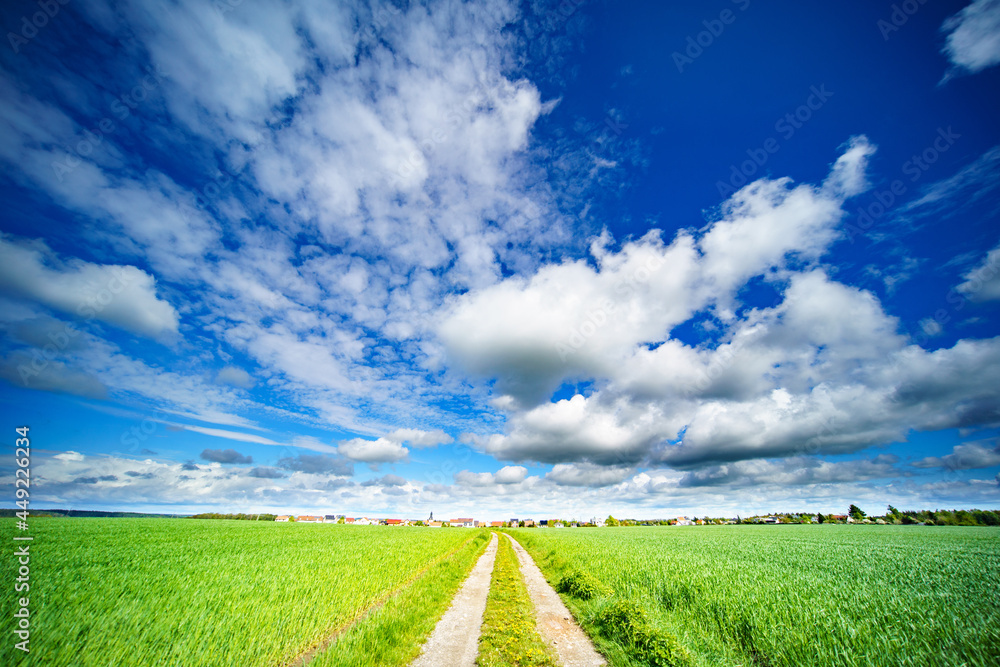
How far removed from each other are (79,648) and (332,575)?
897 cm

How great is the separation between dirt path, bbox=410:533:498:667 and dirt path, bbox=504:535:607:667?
6.21ft

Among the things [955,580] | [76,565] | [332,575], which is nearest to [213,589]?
[332,575]

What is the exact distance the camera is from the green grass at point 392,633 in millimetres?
6875

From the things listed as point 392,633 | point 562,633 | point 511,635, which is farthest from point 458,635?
point 562,633

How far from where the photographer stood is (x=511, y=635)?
8500mm

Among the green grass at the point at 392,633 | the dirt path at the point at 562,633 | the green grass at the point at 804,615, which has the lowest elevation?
the dirt path at the point at 562,633

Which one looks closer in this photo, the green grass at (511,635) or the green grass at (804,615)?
the green grass at (804,615)

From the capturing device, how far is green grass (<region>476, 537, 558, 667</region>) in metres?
7.07

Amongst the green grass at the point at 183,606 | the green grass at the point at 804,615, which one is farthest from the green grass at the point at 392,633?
the green grass at the point at 804,615

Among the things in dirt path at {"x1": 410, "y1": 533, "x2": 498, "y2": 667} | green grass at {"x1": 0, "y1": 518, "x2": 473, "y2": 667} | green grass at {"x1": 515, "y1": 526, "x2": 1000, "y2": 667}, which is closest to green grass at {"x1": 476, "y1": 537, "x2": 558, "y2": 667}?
dirt path at {"x1": 410, "y1": 533, "x2": 498, "y2": 667}

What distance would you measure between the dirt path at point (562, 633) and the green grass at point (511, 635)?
0.89 feet

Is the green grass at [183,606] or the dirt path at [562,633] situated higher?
Answer: the green grass at [183,606]

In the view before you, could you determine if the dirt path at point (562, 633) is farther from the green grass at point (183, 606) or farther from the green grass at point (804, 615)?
the green grass at point (183, 606)

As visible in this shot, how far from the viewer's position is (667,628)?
809 cm
